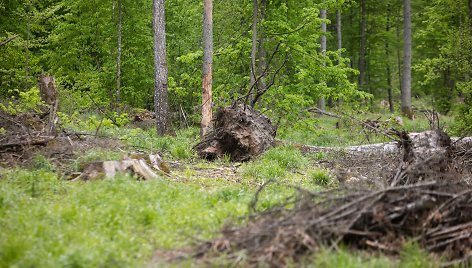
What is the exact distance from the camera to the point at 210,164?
10094 millimetres

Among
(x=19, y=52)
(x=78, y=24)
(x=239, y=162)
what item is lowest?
(x=239, y=162)

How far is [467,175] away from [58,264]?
6.99 metres

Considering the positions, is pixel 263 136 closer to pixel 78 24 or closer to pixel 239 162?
pixel 239 162

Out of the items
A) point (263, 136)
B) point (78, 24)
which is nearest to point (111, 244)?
point (263, 136)

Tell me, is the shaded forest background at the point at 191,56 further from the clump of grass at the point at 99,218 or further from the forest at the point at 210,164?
the clump of grass at the point at 99,218

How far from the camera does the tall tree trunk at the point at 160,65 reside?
47.8ft

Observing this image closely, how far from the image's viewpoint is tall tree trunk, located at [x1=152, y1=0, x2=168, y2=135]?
14.6 meters

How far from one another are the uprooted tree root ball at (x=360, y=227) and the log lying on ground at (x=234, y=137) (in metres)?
5.53

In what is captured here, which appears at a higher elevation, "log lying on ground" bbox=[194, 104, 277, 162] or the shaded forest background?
the shaded forest background

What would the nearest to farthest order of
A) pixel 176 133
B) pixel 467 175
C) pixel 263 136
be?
pixel 467 175 < pixel 263 136 < pixel 176 133

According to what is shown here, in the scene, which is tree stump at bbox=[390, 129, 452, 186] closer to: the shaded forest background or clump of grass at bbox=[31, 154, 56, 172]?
the shaded forest background

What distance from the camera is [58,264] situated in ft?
13.1

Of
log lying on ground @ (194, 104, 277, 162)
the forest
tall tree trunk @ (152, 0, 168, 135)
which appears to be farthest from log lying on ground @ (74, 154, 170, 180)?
tall tree trunk @ (152, 0, 168, 135)

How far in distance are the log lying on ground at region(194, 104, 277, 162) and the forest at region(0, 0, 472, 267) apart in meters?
0.03
